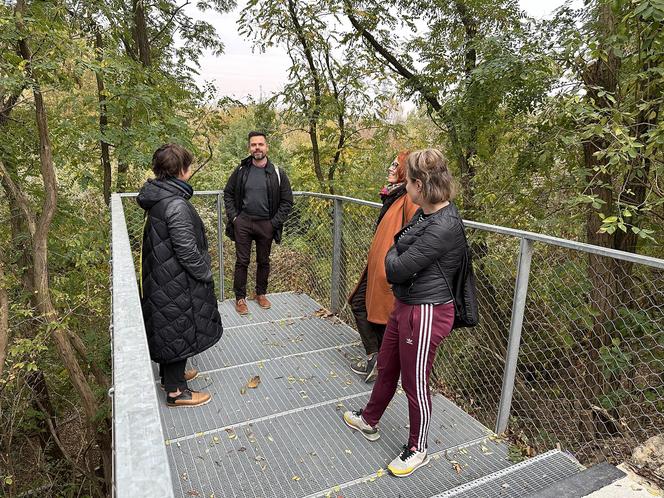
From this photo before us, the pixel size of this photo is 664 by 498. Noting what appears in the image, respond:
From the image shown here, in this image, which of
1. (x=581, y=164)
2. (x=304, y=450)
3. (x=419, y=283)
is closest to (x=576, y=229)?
(x=581, y=164)

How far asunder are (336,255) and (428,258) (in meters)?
2.61

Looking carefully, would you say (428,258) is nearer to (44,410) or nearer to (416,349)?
(416,349)

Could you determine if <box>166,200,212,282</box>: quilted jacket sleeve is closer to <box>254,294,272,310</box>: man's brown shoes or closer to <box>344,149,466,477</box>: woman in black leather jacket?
<box>344,149,466,477</box>: woman in black leather jacket

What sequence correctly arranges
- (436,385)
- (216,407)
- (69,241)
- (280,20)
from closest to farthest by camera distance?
(216,407), (436,385), (69,241), (280,20)

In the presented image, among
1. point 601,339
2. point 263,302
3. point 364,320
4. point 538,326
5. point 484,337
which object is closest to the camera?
point 364,320

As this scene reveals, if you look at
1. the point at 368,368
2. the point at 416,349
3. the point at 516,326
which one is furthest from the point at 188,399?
the point at 516,326

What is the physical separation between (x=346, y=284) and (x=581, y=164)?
2.82m

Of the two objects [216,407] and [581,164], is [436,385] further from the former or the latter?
[581,164]

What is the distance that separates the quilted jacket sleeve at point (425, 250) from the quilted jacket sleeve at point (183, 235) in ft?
4.12

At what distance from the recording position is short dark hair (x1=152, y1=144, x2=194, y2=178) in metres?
2.67

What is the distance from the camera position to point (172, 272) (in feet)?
8.89

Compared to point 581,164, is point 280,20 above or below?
above

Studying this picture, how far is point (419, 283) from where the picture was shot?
2215 mm

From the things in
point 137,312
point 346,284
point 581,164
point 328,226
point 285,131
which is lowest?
point 346,284
